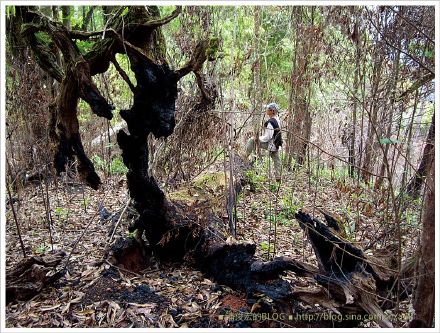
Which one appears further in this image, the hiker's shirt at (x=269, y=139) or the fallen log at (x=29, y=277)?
the hiker's shirt at (x=269, y=139)

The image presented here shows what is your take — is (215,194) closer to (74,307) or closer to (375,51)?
(74,307)

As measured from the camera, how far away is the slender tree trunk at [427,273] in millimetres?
2043

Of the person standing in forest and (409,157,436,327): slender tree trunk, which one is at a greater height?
the person standing in forest

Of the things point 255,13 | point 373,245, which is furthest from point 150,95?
point 255,13

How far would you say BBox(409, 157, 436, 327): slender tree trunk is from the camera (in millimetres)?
2043

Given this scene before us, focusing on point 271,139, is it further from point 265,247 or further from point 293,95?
point 265,247

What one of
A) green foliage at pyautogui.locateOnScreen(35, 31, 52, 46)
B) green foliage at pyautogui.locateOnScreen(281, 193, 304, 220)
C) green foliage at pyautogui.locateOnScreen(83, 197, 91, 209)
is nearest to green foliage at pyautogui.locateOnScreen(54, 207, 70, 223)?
green foliage at pyautogui.locateOnScreen(83, 197, 91, 209)

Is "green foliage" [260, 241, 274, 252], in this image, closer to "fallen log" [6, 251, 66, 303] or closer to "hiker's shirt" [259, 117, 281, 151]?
"hiker's shirt" [259, 117, 281, 151]

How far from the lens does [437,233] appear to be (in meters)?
2.03

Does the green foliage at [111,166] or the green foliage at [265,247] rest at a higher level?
the green foliage at [111,166]

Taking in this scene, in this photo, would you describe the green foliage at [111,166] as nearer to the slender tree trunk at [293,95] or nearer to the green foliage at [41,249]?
the green foliage at [41,249]

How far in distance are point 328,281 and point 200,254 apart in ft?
5.04

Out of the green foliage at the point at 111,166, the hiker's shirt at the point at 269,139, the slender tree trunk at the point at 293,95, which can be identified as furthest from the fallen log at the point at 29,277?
the slender tree trunk at the point at 293,95

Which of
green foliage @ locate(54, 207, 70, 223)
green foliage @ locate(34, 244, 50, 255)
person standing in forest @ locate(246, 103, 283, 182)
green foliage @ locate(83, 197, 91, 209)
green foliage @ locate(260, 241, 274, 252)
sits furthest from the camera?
person standing in forest @ locate(246, 103, 283, 182)
